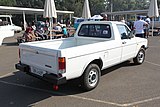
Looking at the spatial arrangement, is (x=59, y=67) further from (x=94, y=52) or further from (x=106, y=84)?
(x=106, y=84)

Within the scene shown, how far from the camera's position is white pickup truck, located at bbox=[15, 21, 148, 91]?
14.6 ft

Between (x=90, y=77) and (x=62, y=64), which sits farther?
(x=90, y=77)

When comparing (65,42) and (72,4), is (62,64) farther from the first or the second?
(72,4)

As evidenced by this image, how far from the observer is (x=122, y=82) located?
5820 millimetres

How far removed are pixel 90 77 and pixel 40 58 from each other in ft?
4.67

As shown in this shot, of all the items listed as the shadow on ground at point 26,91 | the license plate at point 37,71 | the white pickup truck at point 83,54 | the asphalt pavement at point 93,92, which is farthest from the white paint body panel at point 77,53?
the shadow on ground at point 26,91

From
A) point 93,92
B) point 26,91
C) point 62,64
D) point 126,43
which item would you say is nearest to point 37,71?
point 26,91

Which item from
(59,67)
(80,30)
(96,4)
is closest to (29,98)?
(59,67)

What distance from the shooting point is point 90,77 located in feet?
17.1

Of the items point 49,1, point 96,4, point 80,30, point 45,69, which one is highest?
point 96,4

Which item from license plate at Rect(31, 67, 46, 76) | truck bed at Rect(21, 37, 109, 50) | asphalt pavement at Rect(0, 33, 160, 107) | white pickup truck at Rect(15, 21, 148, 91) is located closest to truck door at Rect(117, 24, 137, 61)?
white pickup truck at Rect(15, 21, 148, 91)

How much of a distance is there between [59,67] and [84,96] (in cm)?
109

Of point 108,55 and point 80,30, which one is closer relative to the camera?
point 108,55

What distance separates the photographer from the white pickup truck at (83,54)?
175 inches
